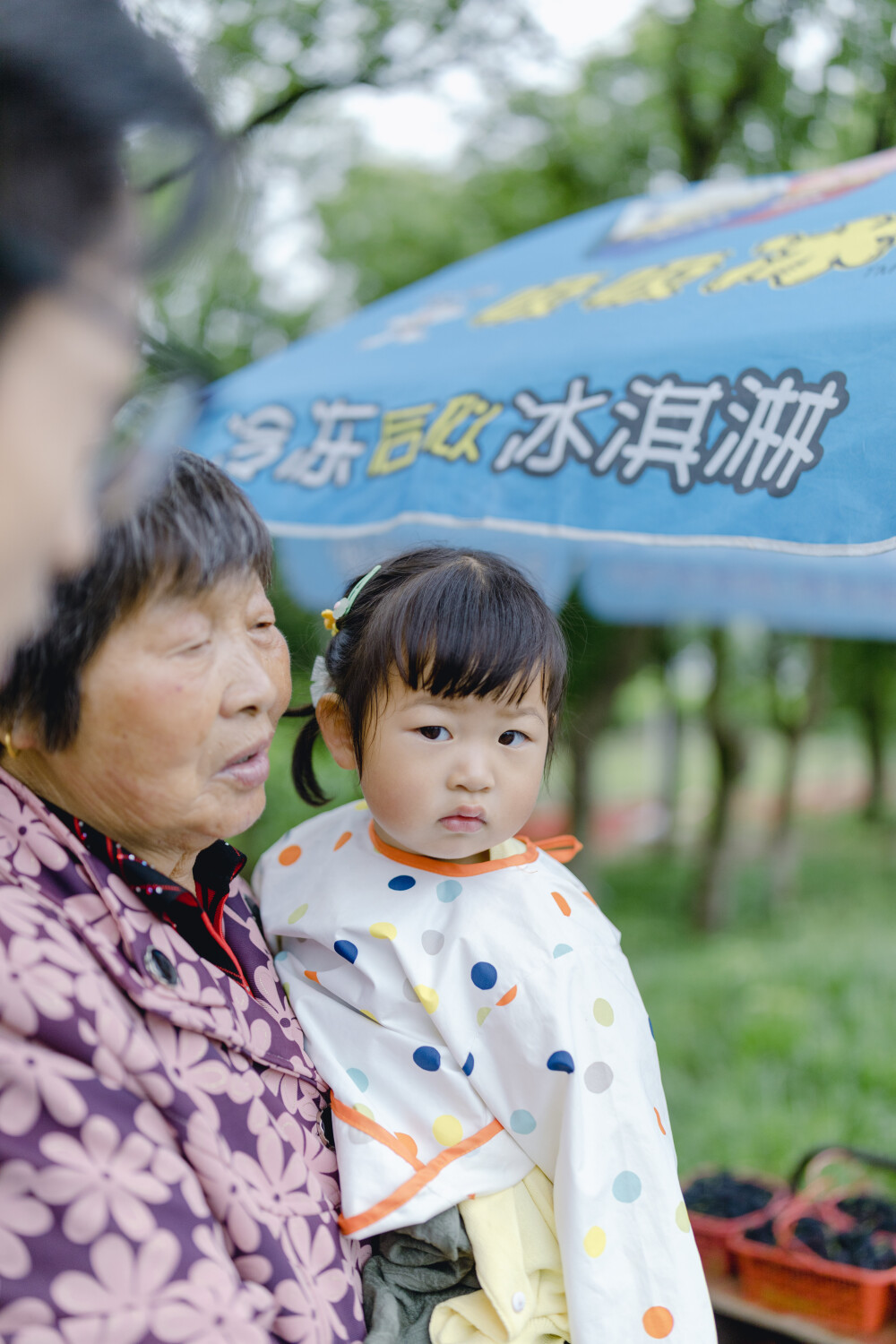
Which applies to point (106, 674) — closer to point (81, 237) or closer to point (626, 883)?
point (81, 237)

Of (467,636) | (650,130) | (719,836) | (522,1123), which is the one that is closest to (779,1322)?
(522,1123)

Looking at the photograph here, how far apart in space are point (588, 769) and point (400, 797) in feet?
28.4

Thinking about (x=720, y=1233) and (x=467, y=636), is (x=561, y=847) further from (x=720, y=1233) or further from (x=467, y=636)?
(x=720, y=1233)

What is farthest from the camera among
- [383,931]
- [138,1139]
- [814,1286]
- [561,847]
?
[814,1286]

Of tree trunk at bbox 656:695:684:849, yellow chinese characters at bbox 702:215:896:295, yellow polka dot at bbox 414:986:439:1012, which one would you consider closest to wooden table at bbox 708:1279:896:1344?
yellow polka dot at bbox 414:986:439:1012

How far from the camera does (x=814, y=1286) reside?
2834mm

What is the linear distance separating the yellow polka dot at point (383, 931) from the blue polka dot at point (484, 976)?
0.42ft

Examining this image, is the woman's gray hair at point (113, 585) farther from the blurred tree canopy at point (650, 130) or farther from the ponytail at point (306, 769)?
the blurred tree canopy at point (650, 130)

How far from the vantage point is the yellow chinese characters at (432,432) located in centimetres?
260

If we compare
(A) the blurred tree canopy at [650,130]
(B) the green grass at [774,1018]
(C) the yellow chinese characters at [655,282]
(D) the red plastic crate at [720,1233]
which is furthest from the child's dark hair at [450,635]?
(A) the blurred tree canopy at [650,130]

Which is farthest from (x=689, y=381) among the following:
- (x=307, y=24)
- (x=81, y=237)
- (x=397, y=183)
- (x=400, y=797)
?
(x=397, y=183)

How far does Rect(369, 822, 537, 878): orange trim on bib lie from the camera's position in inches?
66.3

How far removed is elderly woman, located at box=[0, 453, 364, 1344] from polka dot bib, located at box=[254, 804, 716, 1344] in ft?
0.29

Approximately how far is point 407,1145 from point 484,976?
0.24 meters
